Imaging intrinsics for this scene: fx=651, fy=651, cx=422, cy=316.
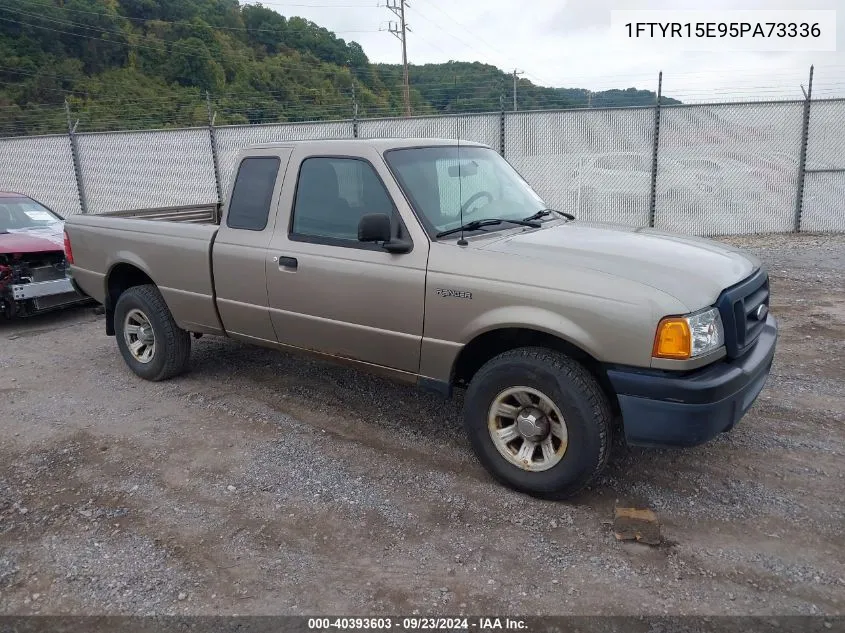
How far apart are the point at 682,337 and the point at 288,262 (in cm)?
258

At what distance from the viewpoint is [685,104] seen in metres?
11.8

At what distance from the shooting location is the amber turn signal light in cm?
309

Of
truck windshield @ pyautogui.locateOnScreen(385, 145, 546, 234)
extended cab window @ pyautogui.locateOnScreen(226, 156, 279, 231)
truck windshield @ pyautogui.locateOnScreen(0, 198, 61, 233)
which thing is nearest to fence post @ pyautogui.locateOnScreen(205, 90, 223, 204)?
truck windshield @ pyautogui.locateOnScreen(0, 198, 61, 233)

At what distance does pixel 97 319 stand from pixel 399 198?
5.74 meters

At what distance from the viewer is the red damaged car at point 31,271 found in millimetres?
7336

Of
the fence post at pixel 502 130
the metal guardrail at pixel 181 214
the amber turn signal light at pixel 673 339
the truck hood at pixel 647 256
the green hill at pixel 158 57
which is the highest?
the green hill at pixel 158 57

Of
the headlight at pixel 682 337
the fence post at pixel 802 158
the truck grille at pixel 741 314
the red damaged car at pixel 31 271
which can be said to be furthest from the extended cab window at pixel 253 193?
the fence post at pixel 802 158

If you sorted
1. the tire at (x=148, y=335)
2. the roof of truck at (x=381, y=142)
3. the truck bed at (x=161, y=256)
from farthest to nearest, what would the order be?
1. the tire at (x=148, y=335)
2. the truck bed at (x=161, y=256)
3. the roof of truck at (x=381, y=142)

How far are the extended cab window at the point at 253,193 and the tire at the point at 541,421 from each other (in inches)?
82.1

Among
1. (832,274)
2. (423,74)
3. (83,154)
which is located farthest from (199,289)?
(423,74)

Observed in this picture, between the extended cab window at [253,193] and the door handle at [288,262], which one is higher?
the extended cab window at [253,193]

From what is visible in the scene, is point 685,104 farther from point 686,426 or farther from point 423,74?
point 423,74

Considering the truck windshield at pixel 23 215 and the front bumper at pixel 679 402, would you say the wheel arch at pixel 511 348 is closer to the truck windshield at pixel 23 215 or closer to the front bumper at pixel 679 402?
the front bumper at pixel 679 402

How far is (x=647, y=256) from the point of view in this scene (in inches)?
140
